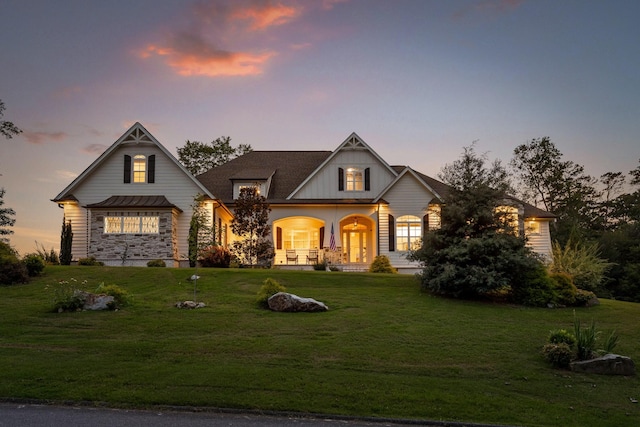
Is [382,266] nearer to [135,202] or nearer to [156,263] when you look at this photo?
[156,263]

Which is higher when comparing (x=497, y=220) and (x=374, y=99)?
(x=374, y=99)

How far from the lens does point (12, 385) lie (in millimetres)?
8867

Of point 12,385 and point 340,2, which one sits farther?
point 340,2

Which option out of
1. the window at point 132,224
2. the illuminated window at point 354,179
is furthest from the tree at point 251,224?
the illuminated window at point 354,179

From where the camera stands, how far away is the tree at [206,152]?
151ft

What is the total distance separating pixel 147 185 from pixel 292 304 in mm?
15073

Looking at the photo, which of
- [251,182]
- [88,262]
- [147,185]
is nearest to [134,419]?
[88,262]

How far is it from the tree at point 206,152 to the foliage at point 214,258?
21.4m

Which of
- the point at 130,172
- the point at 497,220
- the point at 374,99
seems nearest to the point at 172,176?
the point at 130,172

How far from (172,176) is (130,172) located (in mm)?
2232

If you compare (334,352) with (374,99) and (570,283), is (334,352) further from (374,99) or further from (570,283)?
(374,99)

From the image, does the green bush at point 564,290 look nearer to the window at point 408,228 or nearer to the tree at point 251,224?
the window at point 408,228

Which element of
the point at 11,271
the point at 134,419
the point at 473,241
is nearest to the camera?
the point at 134,419

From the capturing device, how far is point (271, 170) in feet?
111
